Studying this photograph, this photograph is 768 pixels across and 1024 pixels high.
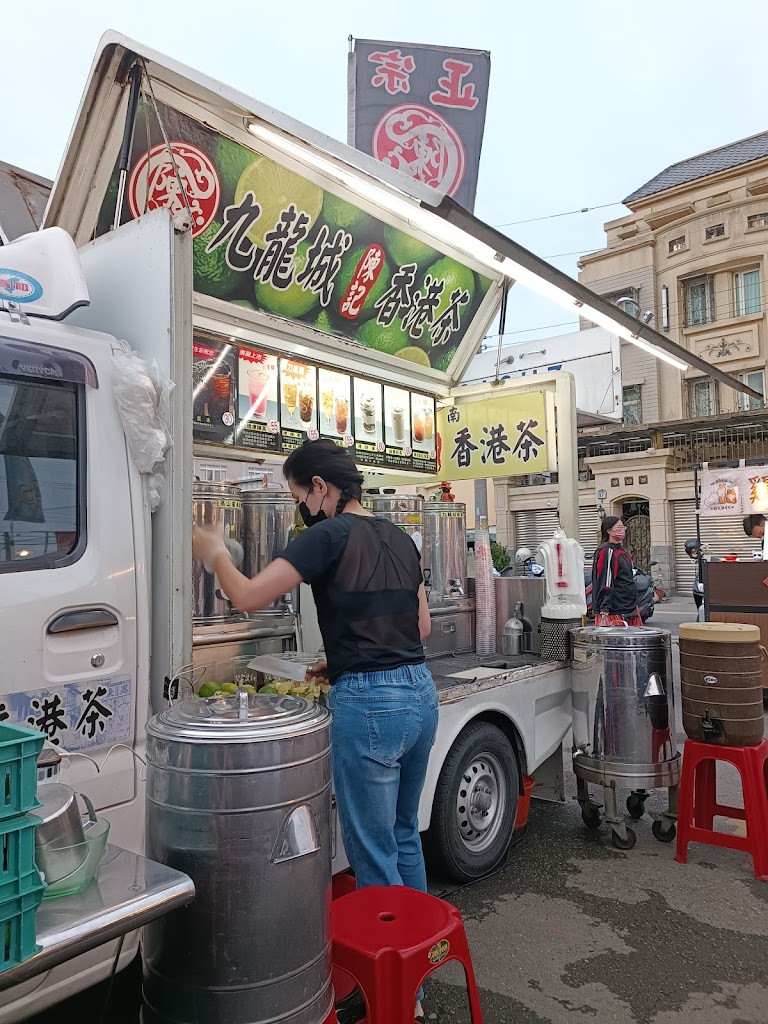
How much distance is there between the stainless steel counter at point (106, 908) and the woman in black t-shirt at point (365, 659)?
35.3 inches

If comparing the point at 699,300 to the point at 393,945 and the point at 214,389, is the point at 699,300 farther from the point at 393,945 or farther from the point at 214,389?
the point at 393,945

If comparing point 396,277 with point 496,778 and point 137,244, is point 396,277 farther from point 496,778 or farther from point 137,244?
point 496,778

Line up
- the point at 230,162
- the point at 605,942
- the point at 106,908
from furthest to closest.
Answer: the point at 230,162, the point at 605,942, the point at 106,908

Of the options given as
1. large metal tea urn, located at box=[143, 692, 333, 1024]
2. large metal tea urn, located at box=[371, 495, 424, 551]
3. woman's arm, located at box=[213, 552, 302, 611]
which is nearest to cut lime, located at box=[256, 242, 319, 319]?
large metal tea urn, located at box=[371, 495, 424, 551]

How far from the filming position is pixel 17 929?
4.13 feet

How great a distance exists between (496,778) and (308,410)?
8.42 ft

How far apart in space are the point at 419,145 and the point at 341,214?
2.71 m

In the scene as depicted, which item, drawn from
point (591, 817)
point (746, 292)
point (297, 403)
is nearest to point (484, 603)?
point (591, 817)

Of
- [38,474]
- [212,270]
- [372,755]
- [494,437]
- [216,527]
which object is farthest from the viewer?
[494,437]

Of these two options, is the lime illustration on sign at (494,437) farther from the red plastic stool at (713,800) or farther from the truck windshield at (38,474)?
the truck windshield at (38,474)

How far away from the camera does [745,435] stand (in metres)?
22.5

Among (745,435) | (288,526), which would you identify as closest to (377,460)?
(288,526)

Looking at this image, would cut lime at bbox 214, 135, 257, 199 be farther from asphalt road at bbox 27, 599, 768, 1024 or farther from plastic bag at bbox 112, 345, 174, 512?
asphalt road at bbox 27, 599, 768, 1024

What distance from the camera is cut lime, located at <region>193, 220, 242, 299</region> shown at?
3.93m
